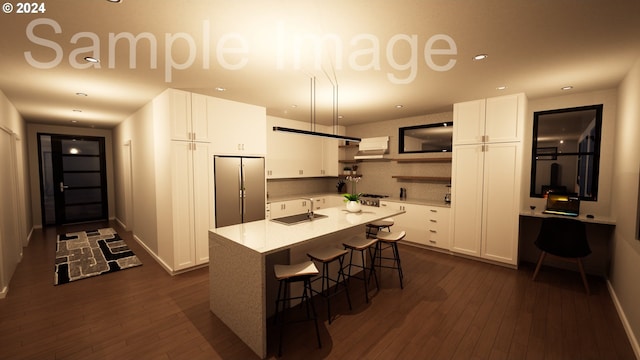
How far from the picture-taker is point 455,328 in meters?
2.66

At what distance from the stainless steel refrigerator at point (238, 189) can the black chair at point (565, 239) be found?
170 inches

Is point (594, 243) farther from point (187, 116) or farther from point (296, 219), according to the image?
point (187, 116)

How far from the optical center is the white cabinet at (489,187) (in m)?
4.08

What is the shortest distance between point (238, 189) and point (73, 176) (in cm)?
591

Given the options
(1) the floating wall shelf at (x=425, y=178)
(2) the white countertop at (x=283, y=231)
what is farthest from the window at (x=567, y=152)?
(2) the white countertop at (x=283, y=231)

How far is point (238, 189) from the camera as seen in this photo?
14.9 feet

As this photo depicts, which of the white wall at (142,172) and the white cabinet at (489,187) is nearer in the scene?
the white cabinet at (489,187)

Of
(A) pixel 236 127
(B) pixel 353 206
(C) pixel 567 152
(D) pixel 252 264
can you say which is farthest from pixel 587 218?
(A) pixel 236 127

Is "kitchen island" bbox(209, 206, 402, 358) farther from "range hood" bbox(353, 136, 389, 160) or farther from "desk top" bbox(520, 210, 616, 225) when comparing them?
"range hood" bbox(353, 136, 389, 160)

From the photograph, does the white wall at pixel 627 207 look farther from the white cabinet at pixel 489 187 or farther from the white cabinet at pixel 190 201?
the white cabinet at pixel 190 201

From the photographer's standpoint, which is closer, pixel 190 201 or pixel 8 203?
pixel 8 203

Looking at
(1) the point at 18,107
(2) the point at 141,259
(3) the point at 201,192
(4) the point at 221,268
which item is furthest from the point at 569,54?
(1) the point at 18,107

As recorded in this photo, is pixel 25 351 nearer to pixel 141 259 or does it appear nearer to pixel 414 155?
pixel 141 259

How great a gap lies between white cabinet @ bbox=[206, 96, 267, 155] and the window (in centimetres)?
458
